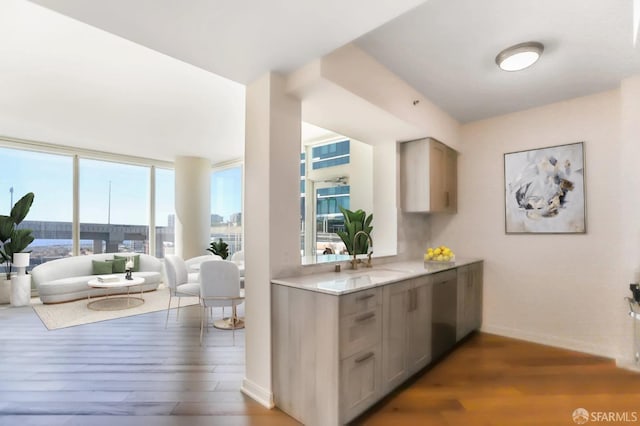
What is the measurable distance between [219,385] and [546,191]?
3890mm

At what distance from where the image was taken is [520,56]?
2.38 m

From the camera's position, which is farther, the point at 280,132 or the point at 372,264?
the point at 372,264

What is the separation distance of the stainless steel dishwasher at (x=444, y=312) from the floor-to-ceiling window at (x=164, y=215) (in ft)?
21.2

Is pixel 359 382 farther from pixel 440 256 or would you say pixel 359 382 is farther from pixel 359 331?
pixel 440 256

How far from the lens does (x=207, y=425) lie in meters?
1.99

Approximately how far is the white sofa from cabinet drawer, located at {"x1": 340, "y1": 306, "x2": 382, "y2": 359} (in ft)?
17.6

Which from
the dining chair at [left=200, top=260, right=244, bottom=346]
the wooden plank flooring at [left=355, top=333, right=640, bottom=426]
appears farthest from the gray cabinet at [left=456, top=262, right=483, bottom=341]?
the dining chair at [left=200, top=260, right=244, bottom=346]

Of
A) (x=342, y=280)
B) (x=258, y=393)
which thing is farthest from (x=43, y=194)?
(x=342, y=280)

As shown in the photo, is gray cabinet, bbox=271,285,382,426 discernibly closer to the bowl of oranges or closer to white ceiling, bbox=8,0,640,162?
the bowl of oranges

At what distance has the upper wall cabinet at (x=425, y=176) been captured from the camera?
3.56m

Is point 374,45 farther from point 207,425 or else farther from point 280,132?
point 207,425

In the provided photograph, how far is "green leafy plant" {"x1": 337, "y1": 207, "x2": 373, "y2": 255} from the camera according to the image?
9.92 feet

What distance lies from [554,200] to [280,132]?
10.3ft

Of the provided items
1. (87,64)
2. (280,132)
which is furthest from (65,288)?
(280,132)
